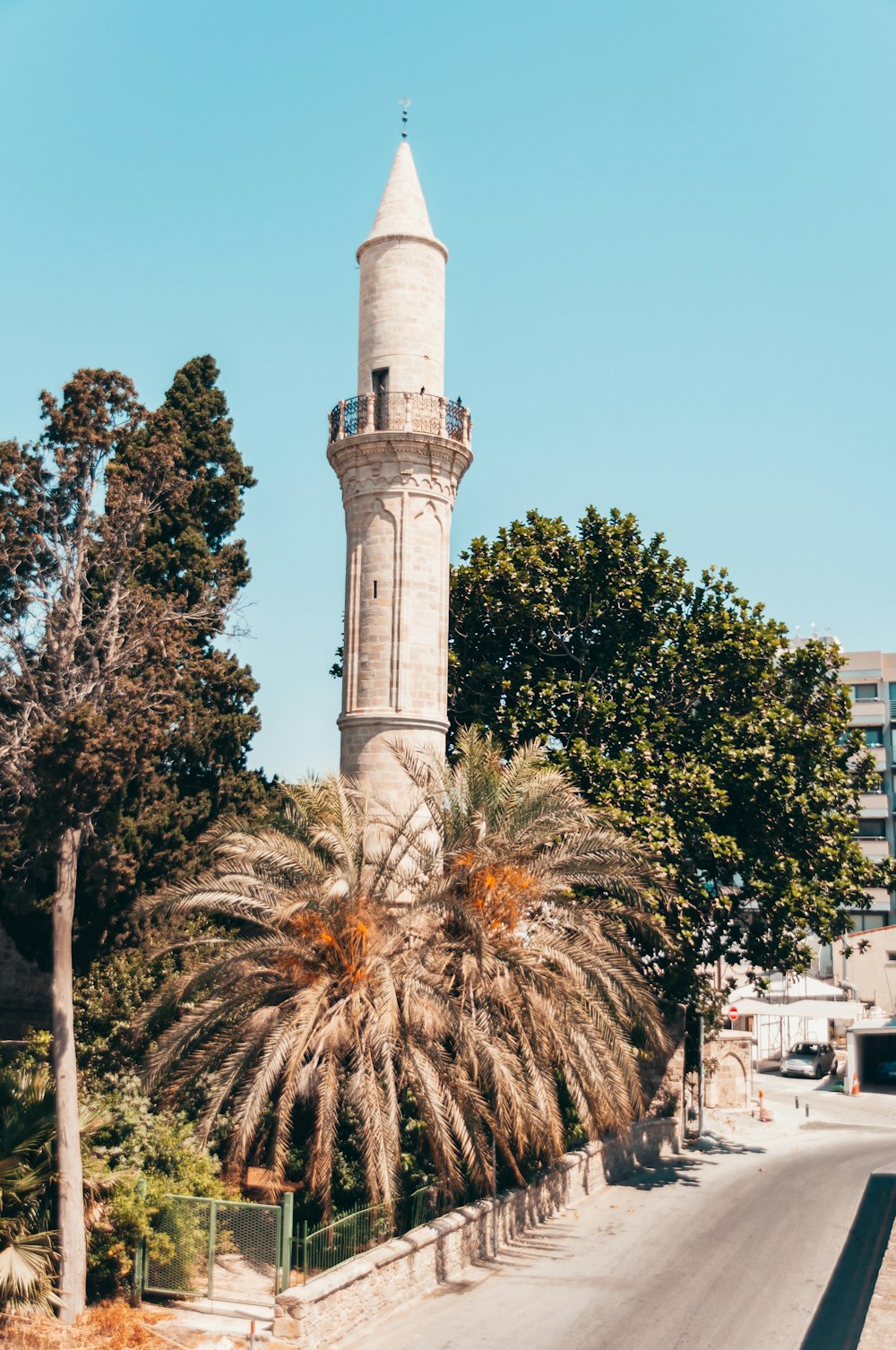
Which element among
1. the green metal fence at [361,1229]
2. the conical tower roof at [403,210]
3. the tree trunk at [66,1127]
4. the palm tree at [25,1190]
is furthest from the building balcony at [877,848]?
the tree trunk at [66,1127]

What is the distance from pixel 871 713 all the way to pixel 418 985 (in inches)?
2611

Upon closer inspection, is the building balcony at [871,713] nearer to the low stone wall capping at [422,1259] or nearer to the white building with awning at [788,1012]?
the white building with awning at [788,1012]

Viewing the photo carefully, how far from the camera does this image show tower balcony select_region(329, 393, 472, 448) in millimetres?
29328

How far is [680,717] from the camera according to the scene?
32.0m

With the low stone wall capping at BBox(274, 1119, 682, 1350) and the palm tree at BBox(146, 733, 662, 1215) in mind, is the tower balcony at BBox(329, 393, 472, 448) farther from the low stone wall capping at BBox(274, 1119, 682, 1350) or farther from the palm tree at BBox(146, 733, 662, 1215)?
the low stone wall capping at BBox(274, 1119, 682, 1350)

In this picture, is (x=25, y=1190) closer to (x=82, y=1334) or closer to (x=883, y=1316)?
(x=82, y=1334)

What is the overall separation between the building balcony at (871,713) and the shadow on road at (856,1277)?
54.7 m

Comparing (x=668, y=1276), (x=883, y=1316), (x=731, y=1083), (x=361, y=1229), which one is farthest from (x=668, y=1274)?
(x=731, y=1083)

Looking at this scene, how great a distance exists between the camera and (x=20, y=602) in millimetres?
18031

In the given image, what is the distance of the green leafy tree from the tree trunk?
547 inches

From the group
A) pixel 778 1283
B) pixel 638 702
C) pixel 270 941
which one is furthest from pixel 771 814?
pixel 270 941

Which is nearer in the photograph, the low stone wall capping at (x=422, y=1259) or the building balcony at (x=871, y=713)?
the low stone wall capping at (x=422, y=1259)

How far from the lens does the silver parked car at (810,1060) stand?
4869 centimetres

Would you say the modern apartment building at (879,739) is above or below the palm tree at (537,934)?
above
